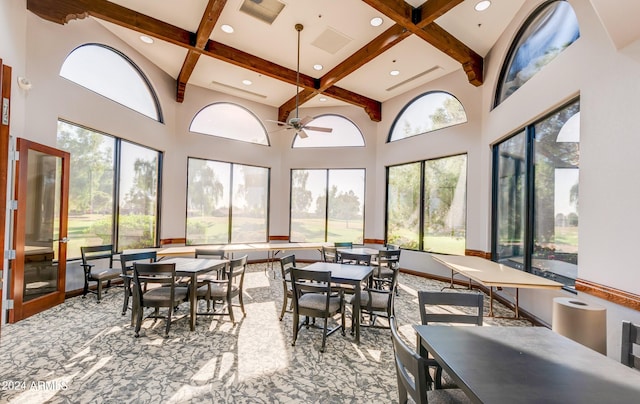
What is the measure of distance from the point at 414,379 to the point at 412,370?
0.11 feet

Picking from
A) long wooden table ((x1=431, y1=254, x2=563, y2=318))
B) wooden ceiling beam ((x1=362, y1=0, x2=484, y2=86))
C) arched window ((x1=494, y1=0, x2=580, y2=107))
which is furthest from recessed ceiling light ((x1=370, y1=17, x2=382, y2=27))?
long wooden table ((x1=431, y1=254, x2=563, y2=318))

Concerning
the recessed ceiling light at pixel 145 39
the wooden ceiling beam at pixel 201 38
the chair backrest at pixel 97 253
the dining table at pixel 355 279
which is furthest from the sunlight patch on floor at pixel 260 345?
the recessed ceiling light at pixel 145 39

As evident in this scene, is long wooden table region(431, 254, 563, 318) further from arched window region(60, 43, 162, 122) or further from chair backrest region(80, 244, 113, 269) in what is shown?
arched window region(60, 43, 162, 122)

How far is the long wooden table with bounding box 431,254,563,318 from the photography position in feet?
11.1

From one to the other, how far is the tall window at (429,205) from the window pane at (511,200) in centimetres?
90

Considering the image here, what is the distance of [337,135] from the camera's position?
26.5 ft

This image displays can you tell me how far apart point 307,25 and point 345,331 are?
15.3ft

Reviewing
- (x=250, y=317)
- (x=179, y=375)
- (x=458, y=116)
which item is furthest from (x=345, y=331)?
(x=458, y=116)

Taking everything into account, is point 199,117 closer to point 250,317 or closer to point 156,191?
point 156,191

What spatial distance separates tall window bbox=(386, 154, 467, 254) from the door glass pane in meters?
6.73

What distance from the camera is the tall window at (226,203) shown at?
7074 mm

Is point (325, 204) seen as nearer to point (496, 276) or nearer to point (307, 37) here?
point (307, 37)

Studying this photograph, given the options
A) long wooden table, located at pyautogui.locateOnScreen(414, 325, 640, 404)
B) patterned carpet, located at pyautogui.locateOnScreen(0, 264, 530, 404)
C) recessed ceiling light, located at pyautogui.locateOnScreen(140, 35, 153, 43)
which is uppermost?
recessed ceiling light, located at pyautogui.locateOnScreen(140, 35, 153, 43)

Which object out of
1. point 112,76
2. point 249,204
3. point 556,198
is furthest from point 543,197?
point 112,76
